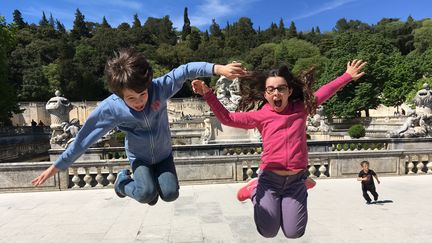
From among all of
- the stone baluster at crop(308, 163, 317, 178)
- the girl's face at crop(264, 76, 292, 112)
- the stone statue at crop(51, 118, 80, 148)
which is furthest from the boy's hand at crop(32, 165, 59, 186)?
the stone statue at crop(51, 118, 80, 148)

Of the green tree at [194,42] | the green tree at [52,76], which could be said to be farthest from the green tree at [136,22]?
the green tree at [52,76]

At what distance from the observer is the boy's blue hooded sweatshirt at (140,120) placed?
12.2 ft

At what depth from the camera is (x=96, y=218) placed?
754cm

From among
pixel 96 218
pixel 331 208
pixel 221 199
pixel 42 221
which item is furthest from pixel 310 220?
pixel 42 221

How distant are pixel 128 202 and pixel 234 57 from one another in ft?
267

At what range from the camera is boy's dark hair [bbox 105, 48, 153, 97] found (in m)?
3.39

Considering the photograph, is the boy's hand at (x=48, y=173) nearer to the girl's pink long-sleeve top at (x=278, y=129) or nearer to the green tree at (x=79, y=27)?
the girl's pink long-sleeve top at (x=278, y=129)

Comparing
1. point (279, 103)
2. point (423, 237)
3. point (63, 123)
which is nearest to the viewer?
point (279, 103)

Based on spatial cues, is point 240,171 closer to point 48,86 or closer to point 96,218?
point 96,218

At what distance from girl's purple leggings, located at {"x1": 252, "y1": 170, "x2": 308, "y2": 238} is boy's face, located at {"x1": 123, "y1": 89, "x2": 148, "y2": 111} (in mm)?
1539

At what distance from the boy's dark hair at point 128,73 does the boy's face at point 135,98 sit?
0.05 meters

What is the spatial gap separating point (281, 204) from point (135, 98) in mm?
1941

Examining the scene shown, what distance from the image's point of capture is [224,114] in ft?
12.6

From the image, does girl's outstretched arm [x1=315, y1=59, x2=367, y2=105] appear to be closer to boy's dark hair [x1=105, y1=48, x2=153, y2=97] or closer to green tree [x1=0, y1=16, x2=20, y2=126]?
boy's dark hair [x1=105, y1=48, x2=153, y2=97]
